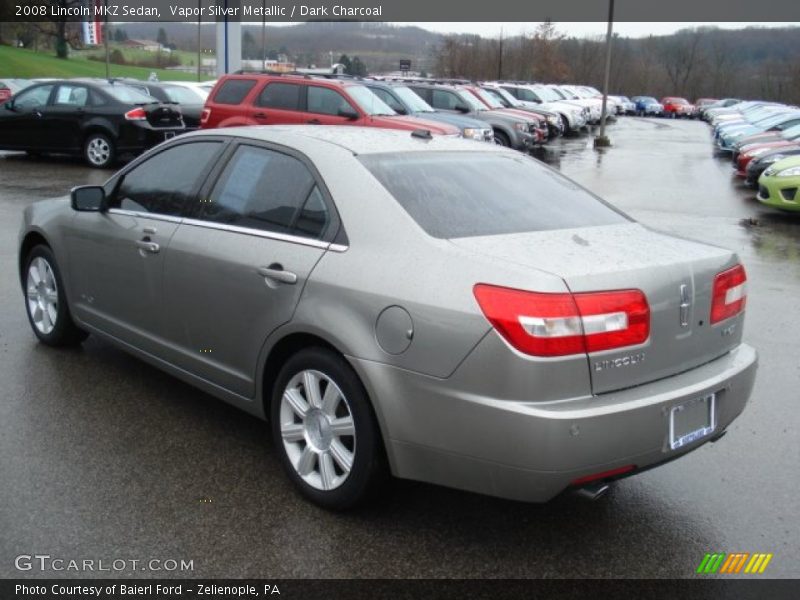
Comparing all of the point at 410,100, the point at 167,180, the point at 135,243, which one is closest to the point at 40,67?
the point at 410,100

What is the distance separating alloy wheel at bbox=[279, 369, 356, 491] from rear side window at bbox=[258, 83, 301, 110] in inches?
439

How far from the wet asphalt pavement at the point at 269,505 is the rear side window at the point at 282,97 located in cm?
939

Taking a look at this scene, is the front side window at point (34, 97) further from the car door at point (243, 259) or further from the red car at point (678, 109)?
the red car at point (678, 109)

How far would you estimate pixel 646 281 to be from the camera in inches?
126

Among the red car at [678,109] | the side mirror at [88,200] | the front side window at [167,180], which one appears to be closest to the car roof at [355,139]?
the front side window at [167,180]

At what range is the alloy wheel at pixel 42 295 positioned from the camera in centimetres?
557

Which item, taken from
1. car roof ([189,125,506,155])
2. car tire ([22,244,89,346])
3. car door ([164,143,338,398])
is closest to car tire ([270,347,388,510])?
car door ([164,143,338,398])

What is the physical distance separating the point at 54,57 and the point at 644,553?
82.2 metres

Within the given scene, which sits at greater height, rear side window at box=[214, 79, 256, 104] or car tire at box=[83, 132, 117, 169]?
rear side window at box=[214, 79, 256, 104]

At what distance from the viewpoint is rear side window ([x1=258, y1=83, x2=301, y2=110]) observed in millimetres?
14242

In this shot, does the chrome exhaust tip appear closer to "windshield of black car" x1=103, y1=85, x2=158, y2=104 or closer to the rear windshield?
the rear windshield

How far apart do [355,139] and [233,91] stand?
11134mm

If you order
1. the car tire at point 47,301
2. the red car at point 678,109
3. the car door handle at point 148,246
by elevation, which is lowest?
the red car at point 678,109

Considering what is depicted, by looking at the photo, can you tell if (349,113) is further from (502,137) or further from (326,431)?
(326,431)
